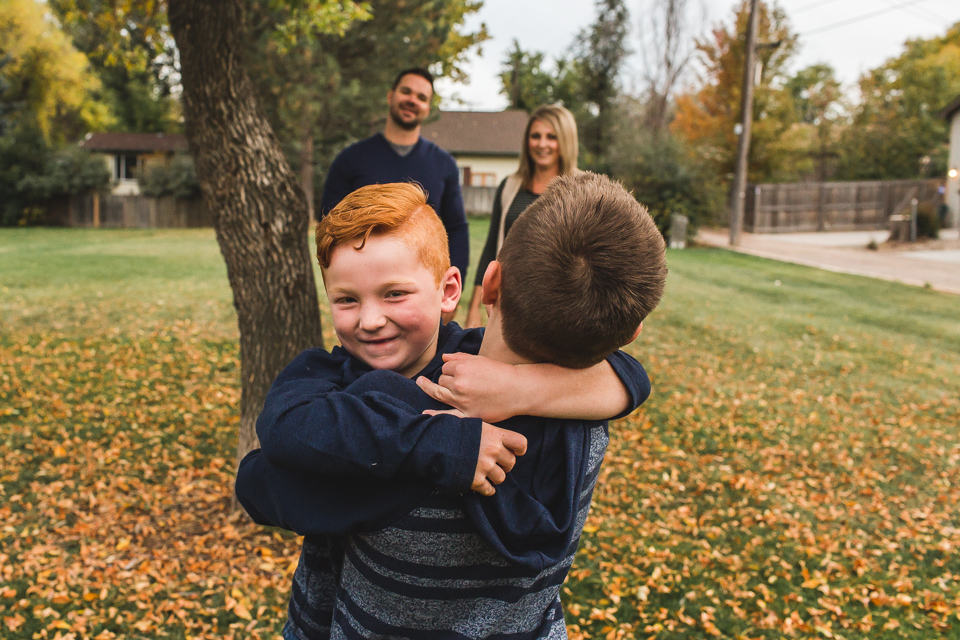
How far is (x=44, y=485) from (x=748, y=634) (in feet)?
14.1

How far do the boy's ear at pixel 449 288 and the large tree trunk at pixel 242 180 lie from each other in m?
2.62

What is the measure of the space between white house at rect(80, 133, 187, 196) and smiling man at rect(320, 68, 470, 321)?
38.8 m

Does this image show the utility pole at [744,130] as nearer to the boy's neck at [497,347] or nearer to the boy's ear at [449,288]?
the boy's ear at [449,288]

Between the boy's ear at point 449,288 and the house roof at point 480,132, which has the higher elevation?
the house roof at point 480,132

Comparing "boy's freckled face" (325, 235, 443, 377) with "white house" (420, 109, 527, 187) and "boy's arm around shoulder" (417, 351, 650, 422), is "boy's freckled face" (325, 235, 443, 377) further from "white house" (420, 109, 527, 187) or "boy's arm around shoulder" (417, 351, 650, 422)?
"white house" (420, 109, 527, 187)

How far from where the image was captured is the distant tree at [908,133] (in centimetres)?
3428

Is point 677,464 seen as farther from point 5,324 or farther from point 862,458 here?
point 5,324

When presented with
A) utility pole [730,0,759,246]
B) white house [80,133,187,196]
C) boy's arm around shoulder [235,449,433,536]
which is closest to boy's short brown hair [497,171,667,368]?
boy's arm around shoulder [235,449,433,536]

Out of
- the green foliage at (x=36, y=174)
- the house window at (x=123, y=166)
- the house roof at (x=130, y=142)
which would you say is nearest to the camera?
the green foliage at (x=36, y=174)

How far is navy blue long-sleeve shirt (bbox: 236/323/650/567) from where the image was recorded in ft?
3.42

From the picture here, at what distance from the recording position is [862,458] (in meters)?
5.76

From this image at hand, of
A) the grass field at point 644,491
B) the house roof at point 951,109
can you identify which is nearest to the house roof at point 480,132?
the house roof at point 951,109

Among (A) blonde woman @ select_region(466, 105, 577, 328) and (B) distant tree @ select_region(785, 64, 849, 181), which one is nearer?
(A) blonde woman @ select_region(466, 105, 577, 328)

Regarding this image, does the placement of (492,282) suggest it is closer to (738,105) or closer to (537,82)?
(738,105)
